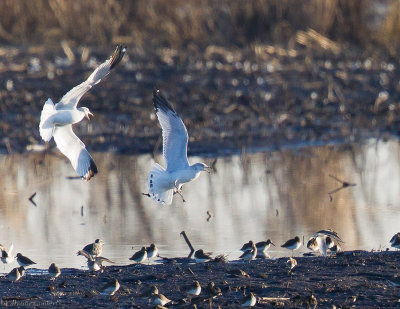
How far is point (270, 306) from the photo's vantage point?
7594 millimetres

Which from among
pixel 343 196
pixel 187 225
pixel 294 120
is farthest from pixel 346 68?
pixel 187 225

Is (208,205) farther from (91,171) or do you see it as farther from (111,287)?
(111,287)

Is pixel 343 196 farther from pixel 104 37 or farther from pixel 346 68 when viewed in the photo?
pixel 104 37

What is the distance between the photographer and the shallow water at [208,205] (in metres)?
10.6

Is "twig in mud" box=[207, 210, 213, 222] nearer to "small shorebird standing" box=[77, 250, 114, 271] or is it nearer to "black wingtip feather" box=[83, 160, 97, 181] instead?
"black wingtip feather" box=[83, 160, 97, 181]

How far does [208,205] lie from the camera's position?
40.6 ft

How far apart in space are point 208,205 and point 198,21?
38.8 ft

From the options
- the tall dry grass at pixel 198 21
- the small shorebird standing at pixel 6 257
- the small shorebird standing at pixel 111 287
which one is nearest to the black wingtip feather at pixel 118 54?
the small shorebird standing at pixel 6 257

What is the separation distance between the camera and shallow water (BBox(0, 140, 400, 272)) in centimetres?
1055

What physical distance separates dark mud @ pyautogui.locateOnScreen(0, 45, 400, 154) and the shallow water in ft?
2.73

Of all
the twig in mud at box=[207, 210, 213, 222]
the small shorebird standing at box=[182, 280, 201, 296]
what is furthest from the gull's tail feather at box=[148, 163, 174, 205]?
the small shorebird standing at box=[182, 280, 201, 296]

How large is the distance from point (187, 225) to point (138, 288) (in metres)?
3.08

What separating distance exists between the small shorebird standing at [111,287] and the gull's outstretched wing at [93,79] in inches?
104

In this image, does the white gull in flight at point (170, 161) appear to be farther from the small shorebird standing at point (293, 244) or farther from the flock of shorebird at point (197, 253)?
the small shorebird standing at point (293, 244)
